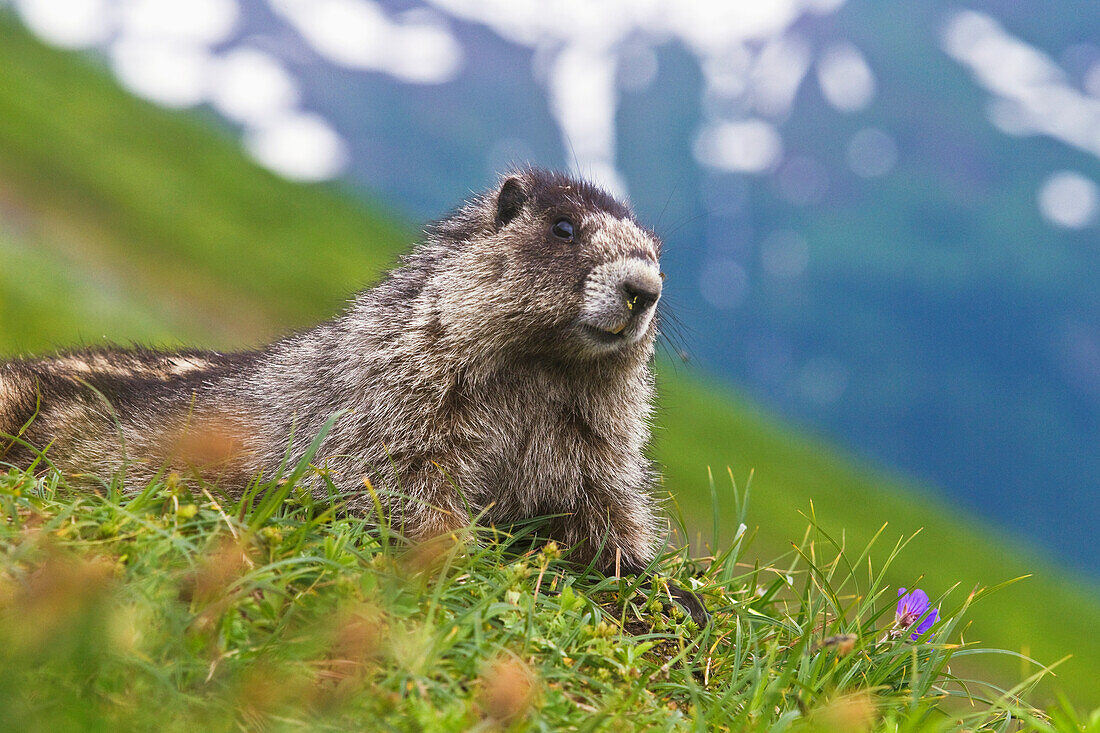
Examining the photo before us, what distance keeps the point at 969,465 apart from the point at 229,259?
169550 millimetres

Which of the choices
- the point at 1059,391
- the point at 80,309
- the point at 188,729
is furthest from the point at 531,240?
the point at 1059,391

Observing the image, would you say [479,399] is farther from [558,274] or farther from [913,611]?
[913,611]

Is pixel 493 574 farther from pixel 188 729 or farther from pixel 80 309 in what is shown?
pixel 80 309

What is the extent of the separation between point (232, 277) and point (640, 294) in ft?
146

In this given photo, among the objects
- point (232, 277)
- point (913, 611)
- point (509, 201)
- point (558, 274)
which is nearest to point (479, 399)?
point (558, 274)

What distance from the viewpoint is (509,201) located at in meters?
6.38

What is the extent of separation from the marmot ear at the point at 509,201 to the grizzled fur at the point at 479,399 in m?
0.01

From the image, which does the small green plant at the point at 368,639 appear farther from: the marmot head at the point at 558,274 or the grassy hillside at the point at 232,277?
the grassy hillside at the point at 232,277

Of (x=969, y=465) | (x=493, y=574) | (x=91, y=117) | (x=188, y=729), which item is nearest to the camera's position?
(x=188, y=729)

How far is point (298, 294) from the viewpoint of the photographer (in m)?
49.2

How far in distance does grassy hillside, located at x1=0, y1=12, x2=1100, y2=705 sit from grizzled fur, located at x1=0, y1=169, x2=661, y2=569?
1830 cm

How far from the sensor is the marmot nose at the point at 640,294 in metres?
5.46

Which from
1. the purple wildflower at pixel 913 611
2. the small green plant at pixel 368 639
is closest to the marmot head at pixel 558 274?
the small green plant at pixel 368 639

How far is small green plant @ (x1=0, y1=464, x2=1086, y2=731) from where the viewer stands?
3.26m
